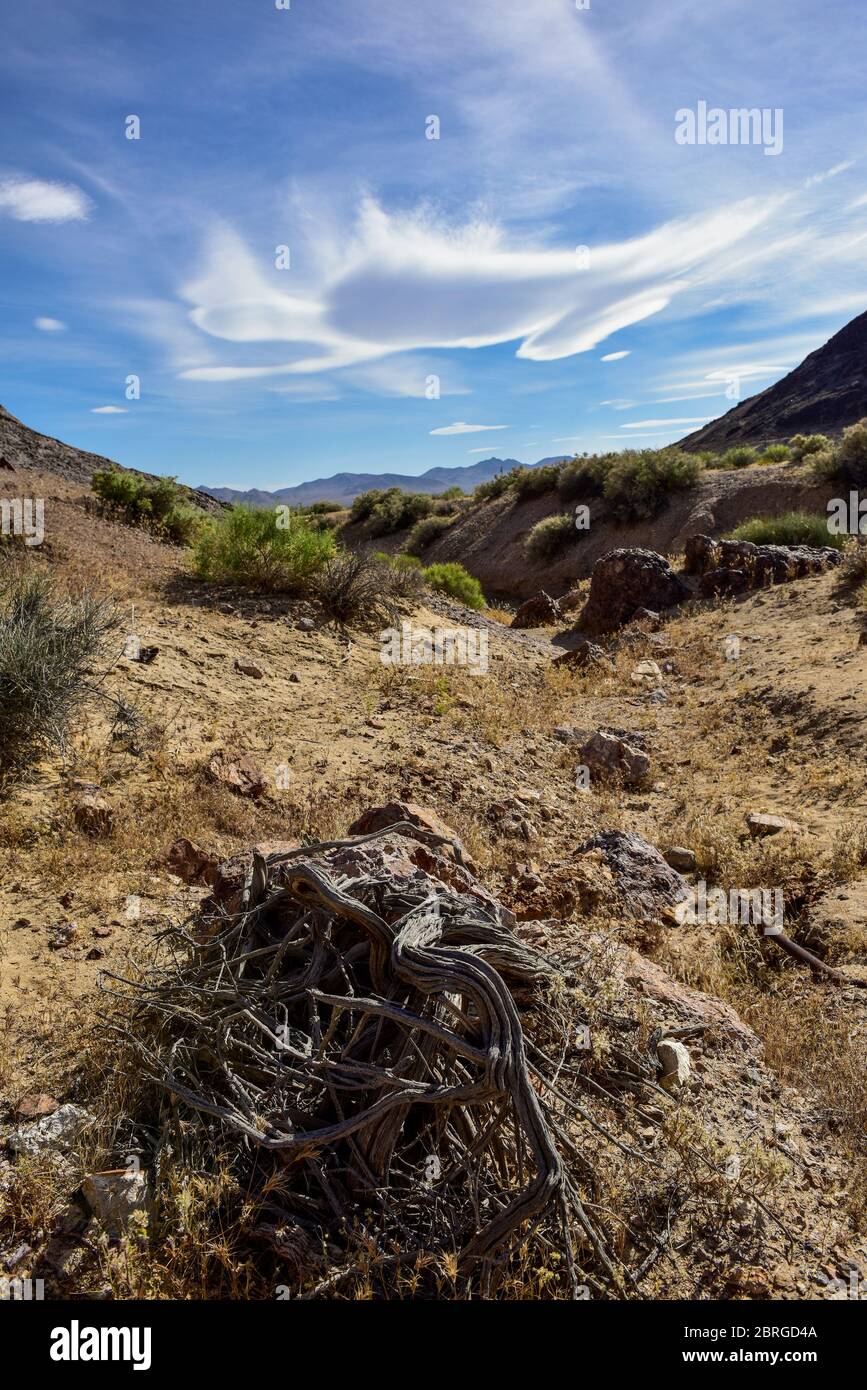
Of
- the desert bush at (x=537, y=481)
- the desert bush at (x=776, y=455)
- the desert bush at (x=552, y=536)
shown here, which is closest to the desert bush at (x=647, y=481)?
the desert bush at (x=552, y=536)

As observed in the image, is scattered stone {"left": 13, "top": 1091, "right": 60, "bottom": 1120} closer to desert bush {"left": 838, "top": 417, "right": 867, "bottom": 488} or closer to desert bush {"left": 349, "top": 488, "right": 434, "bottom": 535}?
desert bush {"left": 838, "top": 417, "right": 867, "bottom": 488}

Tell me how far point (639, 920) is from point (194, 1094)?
2494mm

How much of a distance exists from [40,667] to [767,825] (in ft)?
15.6

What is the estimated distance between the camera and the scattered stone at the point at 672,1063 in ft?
8.21

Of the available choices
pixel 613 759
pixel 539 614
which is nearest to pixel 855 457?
pixel 539 614

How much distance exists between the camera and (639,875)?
4270mm

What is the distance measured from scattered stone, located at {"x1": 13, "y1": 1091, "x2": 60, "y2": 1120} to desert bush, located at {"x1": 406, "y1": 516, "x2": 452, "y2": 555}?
87.2ft

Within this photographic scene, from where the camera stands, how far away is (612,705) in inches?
328

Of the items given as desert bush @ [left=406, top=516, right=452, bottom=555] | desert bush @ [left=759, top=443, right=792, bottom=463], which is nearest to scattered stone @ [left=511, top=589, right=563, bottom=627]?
desert bush @ [left=759, top=443, right=792, bottom=463]

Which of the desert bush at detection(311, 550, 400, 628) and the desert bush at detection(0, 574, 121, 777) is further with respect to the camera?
the desert bush at detection(311, 550, 400, 628)

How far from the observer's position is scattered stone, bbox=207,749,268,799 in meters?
5.04

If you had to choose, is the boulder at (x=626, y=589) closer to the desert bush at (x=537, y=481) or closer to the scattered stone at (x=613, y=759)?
the scattered stone at (x=613, y=759)
